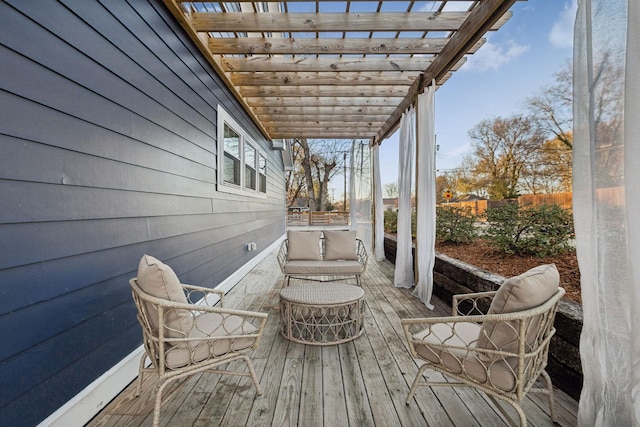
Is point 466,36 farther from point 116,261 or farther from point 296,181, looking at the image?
point 296,181

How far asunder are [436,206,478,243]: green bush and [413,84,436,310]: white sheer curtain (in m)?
1.33

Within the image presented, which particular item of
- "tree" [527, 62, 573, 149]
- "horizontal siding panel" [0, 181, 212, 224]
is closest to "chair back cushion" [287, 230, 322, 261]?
"horizontal siding panel" [0, 181, 212, 224]

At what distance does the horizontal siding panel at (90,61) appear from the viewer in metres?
1.29

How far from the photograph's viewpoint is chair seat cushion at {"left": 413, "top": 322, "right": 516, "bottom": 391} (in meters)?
1.32

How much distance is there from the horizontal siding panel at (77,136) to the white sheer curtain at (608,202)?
98.9 inches

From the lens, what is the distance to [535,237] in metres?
2.97

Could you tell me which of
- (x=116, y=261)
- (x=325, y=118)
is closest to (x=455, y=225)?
(x=325, y=118)

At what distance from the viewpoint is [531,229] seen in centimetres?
305

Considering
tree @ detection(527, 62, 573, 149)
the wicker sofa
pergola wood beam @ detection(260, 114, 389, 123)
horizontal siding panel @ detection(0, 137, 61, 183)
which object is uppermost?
pergola wood beam @ detection(260, 114, 389, 123)

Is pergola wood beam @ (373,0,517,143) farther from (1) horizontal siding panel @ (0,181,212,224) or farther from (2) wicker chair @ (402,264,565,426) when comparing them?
(1) horizontal siding panel @ (0,181,212,224)

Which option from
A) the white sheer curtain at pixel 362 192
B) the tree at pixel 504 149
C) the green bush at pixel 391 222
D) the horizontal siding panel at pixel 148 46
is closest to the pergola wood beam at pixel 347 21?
the horizontal siding panel at pixel 148 46

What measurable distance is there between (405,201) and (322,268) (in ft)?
5.81

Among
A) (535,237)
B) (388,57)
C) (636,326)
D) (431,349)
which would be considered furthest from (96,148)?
(535,237)

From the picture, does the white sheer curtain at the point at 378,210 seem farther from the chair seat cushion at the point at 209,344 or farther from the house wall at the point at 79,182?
the chair seat cushion at the point at 209,344
